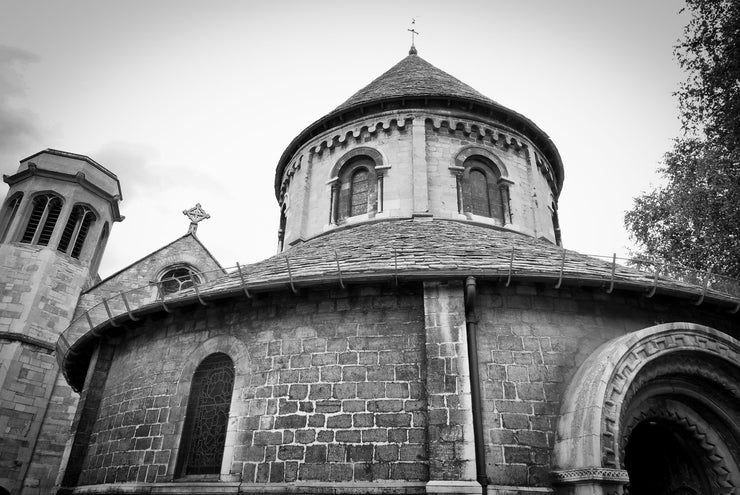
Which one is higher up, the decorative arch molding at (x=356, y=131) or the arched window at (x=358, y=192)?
the decorative arch molding at (x=356, y=131)

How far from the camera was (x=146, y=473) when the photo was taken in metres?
7.36

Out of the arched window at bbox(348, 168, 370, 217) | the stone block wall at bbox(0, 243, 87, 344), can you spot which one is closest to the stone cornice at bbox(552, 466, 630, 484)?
the arched window at bbox(348, 168, 370, 217)

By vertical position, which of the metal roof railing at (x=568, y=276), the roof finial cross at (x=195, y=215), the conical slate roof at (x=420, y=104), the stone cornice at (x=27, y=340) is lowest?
the metal roof railing at (x=568, y=276)

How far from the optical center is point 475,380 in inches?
253

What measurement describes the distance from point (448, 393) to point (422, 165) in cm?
688

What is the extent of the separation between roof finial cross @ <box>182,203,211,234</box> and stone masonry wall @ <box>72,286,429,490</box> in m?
13.4

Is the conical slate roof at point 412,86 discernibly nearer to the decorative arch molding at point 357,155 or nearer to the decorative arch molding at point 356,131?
the decorative arch molding at point 356,131

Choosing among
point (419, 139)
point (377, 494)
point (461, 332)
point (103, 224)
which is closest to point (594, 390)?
point (461, 332)

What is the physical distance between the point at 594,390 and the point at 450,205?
6281 mm

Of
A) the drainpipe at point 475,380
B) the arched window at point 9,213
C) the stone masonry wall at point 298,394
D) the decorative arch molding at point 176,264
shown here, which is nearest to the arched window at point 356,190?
the stone masonry wall at point 298,394

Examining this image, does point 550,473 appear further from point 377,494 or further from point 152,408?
point 152,408

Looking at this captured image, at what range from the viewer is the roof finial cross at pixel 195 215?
70.0 feet

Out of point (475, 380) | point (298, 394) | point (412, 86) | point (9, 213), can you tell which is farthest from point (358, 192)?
point (9, 213)

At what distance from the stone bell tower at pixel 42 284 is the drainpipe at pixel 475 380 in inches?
589
